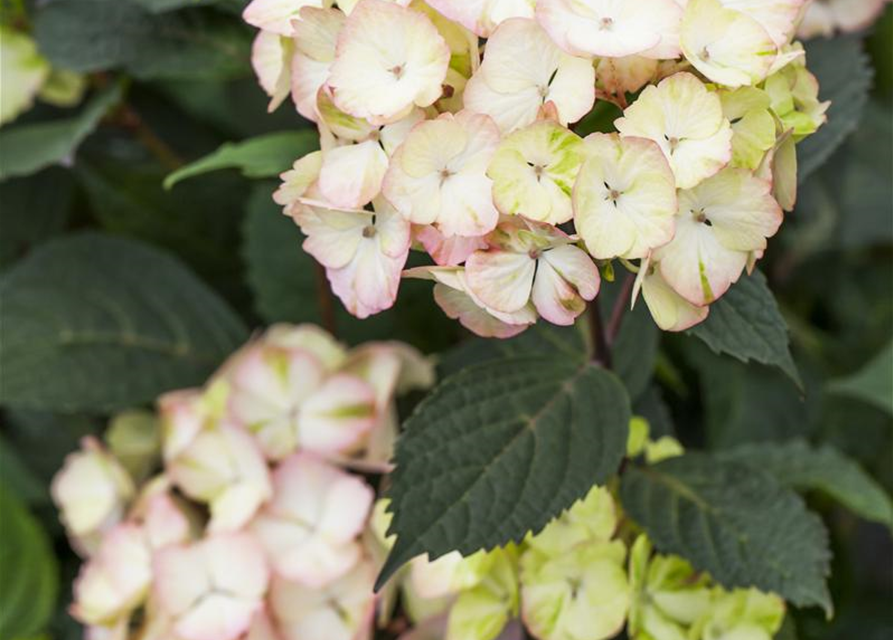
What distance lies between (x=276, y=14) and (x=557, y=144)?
0.13m

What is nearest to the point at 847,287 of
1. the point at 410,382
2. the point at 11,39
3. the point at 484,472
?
the point at 410,382

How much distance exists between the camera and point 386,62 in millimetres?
434

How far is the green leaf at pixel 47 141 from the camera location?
697 mm

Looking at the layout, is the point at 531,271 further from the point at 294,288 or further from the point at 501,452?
the point at 294,288

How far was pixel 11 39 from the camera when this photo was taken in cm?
74

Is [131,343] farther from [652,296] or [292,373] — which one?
[652,296]

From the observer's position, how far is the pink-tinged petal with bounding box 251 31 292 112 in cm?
49

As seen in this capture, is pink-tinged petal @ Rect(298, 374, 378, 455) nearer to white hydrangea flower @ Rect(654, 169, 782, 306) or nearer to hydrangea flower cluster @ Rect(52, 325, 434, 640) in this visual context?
hydrangea flower cluster @ Rect(52, 325, 434, 640)

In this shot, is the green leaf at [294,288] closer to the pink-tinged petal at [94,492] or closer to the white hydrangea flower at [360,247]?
the pink-tinged petal at [94,492]

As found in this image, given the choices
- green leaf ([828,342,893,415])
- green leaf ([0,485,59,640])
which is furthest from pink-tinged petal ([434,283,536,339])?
green leaf ([0,485,59,640])

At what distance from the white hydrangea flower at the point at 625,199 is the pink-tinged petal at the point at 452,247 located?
1.6 inches

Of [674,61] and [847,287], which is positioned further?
[847,287]

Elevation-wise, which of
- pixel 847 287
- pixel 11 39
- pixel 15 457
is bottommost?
pixel 15 457

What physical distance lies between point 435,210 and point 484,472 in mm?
129
